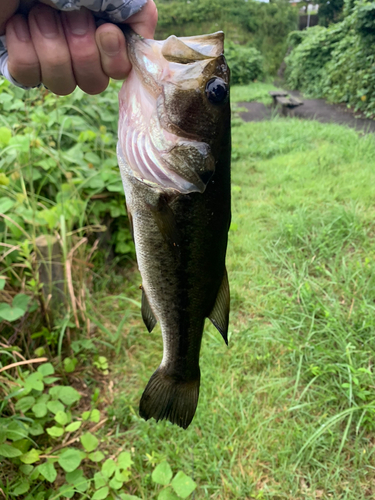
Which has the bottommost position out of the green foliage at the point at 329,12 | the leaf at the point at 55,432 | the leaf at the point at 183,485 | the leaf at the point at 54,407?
the leaf at the point at 183,485

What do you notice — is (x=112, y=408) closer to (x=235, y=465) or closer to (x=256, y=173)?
(x=235, y=465)

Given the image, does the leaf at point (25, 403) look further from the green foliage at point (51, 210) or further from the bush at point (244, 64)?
the bush at point (244, 64)

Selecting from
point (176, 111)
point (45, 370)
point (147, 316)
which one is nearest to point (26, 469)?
point (45, 370)

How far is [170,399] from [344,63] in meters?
11.8

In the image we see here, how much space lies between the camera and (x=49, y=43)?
1.01 metres

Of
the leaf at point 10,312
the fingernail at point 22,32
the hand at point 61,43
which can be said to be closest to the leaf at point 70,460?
the leaf at point 10,312

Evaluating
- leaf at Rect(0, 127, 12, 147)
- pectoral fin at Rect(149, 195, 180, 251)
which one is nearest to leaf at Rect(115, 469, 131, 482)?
pectoral fin at Rect(149, 195, 180, 251)

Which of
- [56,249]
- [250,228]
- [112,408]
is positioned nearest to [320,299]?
[250,228]

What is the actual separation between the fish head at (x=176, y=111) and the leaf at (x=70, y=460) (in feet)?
5.14

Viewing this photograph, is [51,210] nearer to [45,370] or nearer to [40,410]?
[45,370]

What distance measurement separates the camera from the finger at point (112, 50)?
3.27 feet

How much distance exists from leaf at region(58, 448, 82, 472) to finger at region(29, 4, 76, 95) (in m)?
1.77

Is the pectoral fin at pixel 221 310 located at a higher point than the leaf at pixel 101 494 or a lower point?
higher

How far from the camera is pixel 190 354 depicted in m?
1.29
